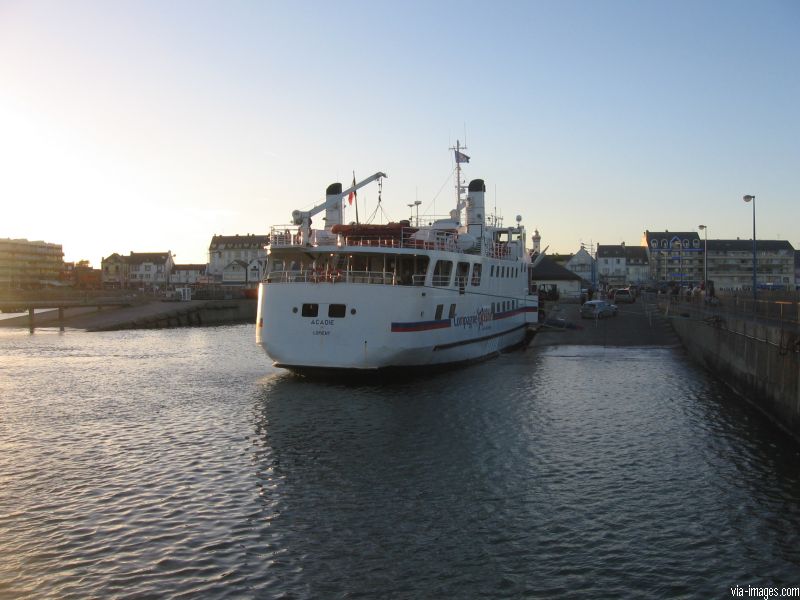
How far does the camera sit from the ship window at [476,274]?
3891cm

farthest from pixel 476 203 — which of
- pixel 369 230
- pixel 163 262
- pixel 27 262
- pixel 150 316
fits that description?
pixel 27 262

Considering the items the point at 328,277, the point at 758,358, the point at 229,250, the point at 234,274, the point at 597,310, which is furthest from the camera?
the point at 229,250

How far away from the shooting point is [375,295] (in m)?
29.7

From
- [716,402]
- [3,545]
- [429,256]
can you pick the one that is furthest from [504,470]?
[429,256]

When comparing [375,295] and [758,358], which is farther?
[375,295]

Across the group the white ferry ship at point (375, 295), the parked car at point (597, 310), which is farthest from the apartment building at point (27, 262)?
the white ferry ship at point (375, 295)

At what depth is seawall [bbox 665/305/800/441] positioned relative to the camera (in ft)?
68.8

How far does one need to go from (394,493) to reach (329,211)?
27129mm

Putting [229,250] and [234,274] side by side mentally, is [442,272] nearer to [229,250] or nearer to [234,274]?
[234,274]

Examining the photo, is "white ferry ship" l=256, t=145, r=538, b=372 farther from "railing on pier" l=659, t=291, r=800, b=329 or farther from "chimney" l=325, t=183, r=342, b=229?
"railing on pier" l=659, t=291, r=800, b=329

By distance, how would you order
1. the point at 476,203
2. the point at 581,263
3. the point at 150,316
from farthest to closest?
the point at 581,263
the point at 150,316
the point at 476,203

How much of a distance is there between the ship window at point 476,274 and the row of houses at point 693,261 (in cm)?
12558

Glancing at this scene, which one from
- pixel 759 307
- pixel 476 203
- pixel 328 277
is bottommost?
pixel 759 307

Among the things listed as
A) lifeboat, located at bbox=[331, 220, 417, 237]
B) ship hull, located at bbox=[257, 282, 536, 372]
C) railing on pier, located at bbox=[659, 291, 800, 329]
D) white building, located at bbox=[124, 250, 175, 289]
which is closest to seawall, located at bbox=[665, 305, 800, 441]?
railing on pier, located at bbox=[659, 291, 800, 329]
